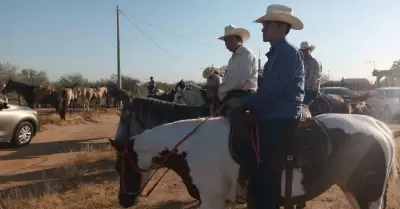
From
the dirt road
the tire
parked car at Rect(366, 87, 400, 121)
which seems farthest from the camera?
parked car at Rect(366, 87, 400, 121)

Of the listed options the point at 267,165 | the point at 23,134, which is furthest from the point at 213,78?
the point at 23,134

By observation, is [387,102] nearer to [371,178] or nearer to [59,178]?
[59,178]

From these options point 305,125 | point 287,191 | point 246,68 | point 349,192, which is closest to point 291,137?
point 305,125

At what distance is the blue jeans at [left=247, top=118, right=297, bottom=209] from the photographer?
138 inches

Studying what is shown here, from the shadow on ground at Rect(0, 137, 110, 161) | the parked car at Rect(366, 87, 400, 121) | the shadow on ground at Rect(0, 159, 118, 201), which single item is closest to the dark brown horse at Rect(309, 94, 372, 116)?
the shadow on ground at Rect(0, 159, 118, 201)

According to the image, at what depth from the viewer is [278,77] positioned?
3.42 metres

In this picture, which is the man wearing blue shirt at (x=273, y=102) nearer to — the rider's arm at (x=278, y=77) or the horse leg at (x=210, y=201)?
the rider's arm at (x=278, y=77)

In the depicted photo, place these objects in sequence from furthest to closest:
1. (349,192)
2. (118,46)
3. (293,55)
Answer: (118,46) < (349,192) < (293,55)

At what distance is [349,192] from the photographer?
4.07m

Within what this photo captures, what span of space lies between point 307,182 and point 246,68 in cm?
201

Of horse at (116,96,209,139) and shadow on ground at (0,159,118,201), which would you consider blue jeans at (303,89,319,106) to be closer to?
horse at (116,96,209,139)

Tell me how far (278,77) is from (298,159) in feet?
2.65

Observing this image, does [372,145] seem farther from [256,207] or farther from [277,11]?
[277,11]

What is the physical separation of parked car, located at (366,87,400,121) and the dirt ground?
658 inches
